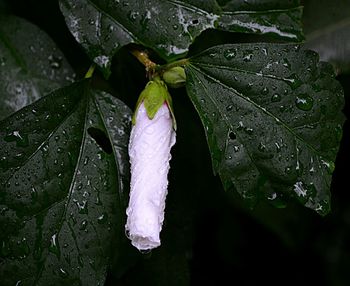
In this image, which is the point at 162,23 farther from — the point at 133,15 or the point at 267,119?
the point at 267,119

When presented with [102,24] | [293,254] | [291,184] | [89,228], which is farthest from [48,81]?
[293,254]

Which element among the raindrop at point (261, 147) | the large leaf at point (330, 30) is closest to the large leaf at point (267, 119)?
the raindrop at point (261, 147)

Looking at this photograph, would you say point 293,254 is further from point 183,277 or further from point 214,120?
point 214,120

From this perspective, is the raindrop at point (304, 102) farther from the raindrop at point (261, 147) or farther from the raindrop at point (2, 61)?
the raindrop at point (2, 61)

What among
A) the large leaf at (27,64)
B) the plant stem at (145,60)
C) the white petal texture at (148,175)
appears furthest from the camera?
the large leaf at (27,64)

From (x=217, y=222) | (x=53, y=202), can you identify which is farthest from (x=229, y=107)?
(x=217, y=222)

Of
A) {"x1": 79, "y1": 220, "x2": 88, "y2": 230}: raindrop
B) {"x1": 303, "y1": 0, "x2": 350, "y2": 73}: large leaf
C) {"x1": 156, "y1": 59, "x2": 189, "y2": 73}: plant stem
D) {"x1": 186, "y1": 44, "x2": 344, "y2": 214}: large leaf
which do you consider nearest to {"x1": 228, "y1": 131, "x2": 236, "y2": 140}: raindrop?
{"x1": 186, "y1": 44, "x2": 344, "y2": 214}: large leaf
